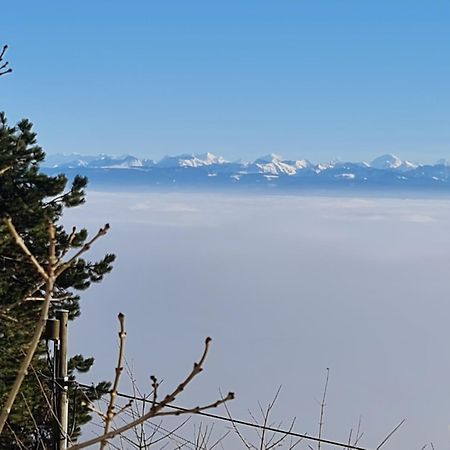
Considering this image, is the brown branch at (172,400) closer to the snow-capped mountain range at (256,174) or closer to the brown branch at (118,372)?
the brown branch at (118,372)

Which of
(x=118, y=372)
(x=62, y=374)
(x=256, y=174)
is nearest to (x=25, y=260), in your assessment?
(x=62, y=374)

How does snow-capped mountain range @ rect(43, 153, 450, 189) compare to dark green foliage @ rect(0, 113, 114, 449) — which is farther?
snow-capped mountain range @ rect(43, 153, 450, 189)

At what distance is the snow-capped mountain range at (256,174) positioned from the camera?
6225 inches

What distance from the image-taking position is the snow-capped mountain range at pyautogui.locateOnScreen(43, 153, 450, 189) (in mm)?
158125

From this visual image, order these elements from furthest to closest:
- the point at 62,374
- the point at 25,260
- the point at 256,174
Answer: the point at 256,174
the point at 25,260
the point at 62,374

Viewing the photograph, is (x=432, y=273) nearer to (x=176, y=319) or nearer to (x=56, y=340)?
(x=176, y=319)

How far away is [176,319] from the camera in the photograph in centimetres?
5050

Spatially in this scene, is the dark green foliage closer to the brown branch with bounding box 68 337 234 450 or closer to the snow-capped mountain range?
the brown branch with bounding box 68 337 234 450

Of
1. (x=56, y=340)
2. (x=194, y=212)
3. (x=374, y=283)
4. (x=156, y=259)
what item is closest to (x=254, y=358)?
(x=56, y=340)

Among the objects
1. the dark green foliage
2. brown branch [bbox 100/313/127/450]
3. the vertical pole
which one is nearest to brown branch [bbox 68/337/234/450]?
brown branch [bbox 100/313/127/450]

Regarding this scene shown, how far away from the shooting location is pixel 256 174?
16938 centimetres

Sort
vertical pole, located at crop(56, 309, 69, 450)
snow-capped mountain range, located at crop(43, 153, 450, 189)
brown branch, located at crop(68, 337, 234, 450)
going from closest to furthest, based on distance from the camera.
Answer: brown branch, located at crop(68, 337, 234, 450) → vertical pole, located at crop(56, 309, 69, 450) → snow-capped mountain range, located at crop(43, 153, 450, 189)

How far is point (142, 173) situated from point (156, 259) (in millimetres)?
67769

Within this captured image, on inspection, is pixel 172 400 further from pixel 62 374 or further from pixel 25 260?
pixel 25 260
